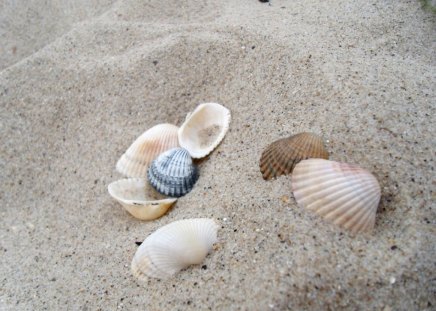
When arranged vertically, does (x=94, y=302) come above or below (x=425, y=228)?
below

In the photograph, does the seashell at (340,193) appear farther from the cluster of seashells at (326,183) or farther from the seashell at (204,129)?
the seashell at (204,129)

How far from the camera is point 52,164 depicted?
242cm

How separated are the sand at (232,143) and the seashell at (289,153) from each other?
7 cm

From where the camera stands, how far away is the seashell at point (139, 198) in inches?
77.1

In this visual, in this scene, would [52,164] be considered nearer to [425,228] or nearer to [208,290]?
[208,290]

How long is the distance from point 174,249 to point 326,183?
712mm

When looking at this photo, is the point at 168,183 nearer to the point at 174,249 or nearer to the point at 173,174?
the point at 173,174

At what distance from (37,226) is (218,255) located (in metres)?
1.13

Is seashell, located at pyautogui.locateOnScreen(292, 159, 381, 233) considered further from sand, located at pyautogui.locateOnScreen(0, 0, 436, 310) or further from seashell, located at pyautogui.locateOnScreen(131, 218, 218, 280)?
seashell, located at pyautogui.locateOnScreen(131, 218, 218, 280)

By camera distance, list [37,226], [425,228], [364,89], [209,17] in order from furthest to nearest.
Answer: [209,17], [37,226], [364,89], [425,228]

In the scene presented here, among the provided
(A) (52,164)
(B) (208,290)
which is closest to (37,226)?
(A) (52,164)

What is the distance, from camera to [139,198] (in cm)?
209

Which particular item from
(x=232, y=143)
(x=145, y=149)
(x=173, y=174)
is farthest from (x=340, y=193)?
(x=145, y=149)

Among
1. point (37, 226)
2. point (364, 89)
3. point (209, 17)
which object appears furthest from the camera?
point (209, 17)
